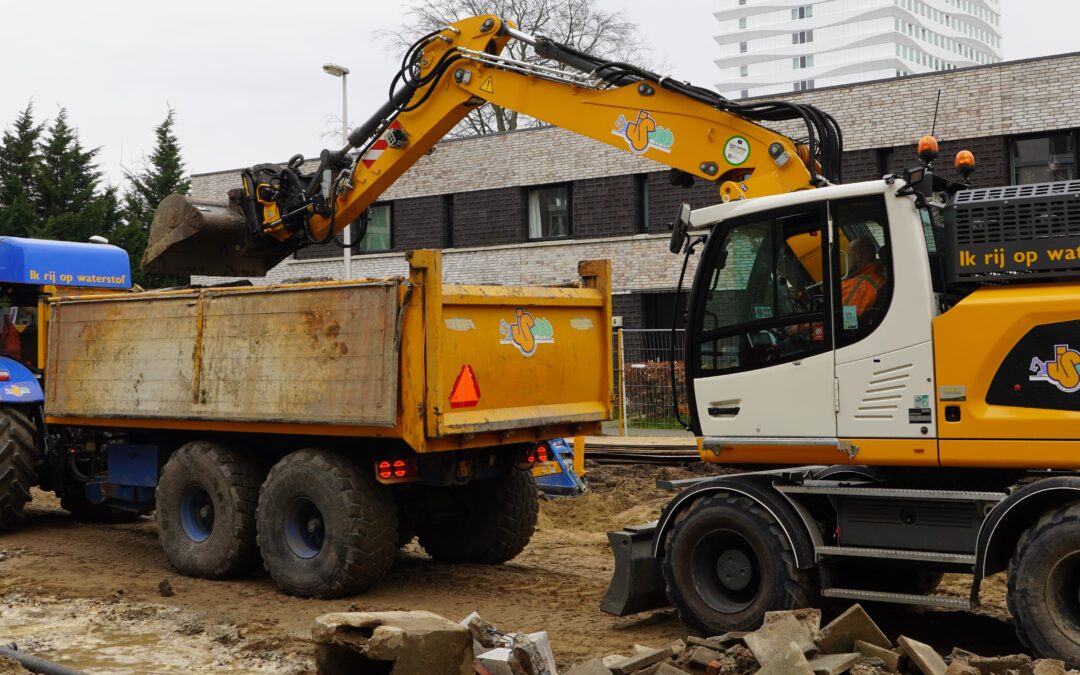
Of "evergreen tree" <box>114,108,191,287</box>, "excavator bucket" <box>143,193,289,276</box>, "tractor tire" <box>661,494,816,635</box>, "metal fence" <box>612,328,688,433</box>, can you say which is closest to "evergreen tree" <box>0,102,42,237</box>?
"evergreen tree" <box>114,108,191,287</box>

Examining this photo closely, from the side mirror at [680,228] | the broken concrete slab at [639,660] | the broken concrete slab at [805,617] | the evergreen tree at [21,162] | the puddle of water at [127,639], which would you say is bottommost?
the puddle of water at [127,639]

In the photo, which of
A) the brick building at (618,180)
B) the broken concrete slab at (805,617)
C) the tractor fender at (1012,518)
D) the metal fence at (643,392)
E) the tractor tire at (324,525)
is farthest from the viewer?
the brick building at (618,180)

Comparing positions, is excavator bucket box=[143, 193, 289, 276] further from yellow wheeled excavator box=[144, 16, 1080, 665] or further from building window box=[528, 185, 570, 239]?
building window box=[528, 185, 570, 239]

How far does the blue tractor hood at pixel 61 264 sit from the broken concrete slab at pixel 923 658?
31.1 ft

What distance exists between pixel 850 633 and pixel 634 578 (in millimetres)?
1771

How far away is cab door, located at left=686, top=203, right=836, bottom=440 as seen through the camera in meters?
7.18

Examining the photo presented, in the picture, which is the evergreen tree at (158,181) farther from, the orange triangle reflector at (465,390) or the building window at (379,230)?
the orange triangle reflector at (465,390)

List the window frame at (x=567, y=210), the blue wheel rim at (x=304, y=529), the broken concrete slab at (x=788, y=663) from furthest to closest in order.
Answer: the window frame at (x=567, y=210)
the blue wheel rim at (x=304, y=529)
the broken concrete slab at (x=788, y=663)

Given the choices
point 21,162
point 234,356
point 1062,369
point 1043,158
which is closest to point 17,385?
point 234,356

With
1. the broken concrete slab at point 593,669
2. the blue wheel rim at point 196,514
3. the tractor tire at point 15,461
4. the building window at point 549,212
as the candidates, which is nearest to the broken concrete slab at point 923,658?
the broken concrete slab at point 593,669

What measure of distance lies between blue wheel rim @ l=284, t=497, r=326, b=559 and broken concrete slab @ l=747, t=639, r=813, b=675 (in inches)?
165

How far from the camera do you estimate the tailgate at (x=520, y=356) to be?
8.34m

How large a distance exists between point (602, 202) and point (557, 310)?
58.5 ft

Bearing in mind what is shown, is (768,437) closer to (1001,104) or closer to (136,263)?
(1001,104)
